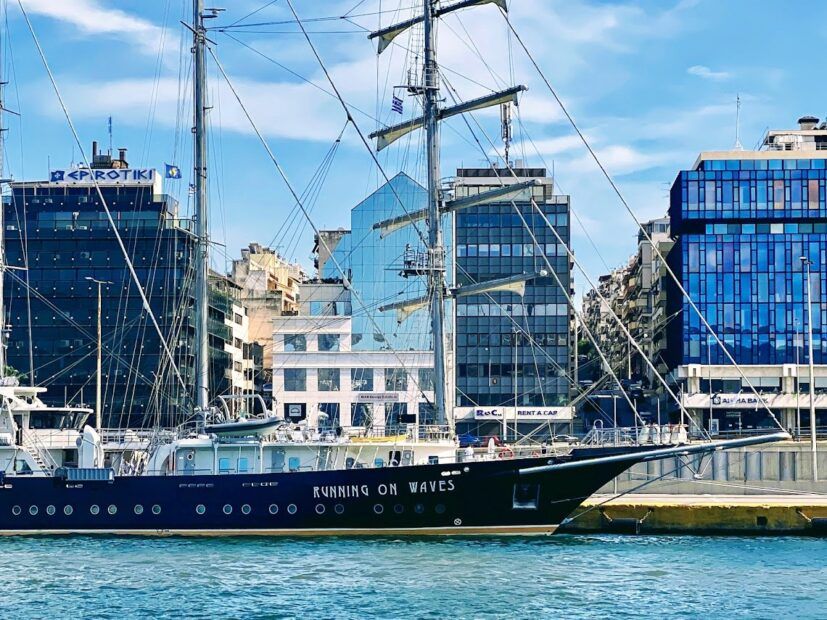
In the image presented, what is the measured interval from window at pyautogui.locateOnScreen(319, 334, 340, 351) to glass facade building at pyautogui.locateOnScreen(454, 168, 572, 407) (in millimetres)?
Answer: 9827

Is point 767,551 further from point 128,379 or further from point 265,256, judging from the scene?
point 265,256

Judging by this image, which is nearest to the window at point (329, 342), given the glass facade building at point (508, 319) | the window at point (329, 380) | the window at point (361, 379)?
the window at point (329, 380)

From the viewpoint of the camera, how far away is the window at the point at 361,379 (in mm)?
85938

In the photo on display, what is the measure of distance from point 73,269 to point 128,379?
9.39 meters

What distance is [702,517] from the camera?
48.8m

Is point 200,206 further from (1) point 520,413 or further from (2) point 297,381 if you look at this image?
(1) point 520,413

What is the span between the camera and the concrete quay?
4822 centimetres

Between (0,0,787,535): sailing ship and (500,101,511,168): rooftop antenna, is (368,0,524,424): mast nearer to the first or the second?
(0,0,787,535): sailing ship

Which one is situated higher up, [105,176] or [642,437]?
[105,176]

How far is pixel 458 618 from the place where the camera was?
103 feet

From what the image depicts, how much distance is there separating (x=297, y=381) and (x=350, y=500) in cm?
3981

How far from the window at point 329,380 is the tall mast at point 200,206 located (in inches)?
1426

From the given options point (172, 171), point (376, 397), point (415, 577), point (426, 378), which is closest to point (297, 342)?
point (376, 397)

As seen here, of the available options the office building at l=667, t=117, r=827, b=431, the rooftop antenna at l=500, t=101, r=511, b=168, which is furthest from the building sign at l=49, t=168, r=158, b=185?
the office building at l=667, t=117, r=827, b=431
